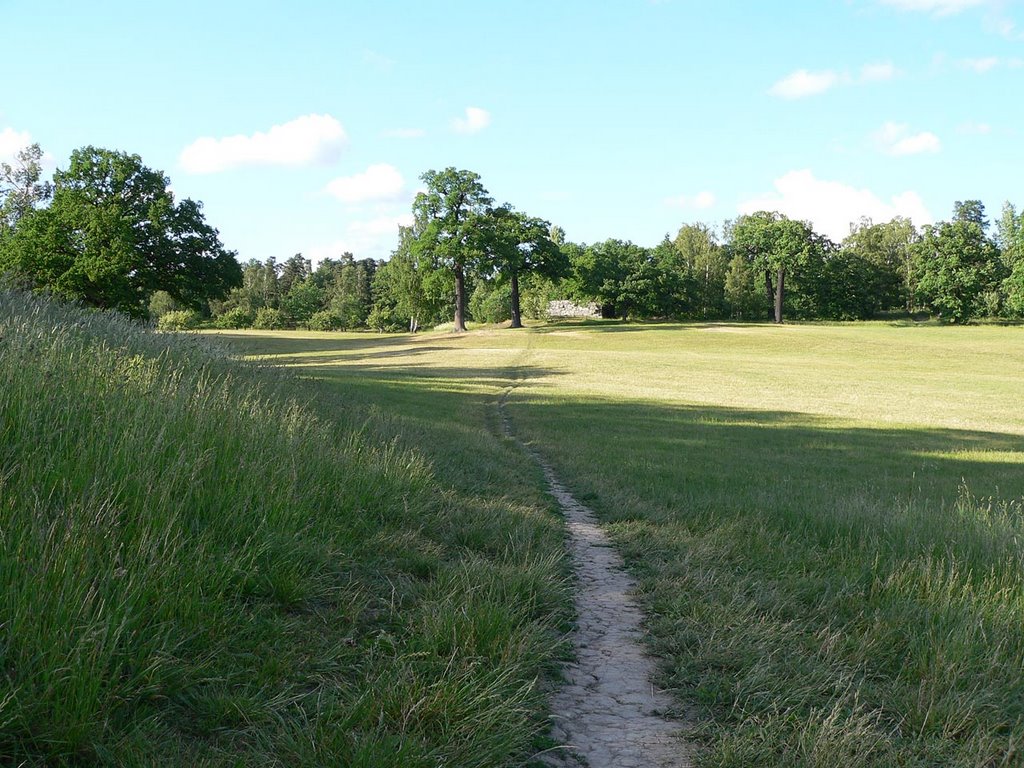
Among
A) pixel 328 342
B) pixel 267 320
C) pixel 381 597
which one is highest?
pixel 267 320

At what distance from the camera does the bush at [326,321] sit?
102m

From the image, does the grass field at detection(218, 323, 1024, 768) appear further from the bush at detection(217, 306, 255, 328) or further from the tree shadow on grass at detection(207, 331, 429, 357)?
the bush at detection(217, 306, 255, 328)

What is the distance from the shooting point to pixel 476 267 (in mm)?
72500

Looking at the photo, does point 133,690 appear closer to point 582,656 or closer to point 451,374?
point 582,656

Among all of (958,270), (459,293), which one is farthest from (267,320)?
(958,270)

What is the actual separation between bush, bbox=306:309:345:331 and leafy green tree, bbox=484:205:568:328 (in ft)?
115

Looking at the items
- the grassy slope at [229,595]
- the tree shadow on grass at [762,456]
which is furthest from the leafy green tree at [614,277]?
the grassy slope at [229,595]

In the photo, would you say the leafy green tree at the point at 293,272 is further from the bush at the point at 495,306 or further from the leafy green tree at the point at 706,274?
the leafy green tree at the point at 706,274

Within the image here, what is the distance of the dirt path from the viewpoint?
3.60 meters

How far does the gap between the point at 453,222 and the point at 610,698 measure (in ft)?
230

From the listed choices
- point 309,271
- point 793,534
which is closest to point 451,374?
point 793,534

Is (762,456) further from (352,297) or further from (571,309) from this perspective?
(352,297)

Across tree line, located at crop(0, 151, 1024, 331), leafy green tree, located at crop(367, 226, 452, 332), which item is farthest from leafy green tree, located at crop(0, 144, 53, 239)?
leafy green tree, located at crop(367, 226, 452, 332)

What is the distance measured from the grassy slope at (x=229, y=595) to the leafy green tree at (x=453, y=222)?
65.0 meters
